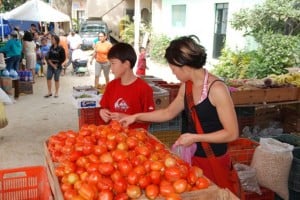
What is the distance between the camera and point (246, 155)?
383cm

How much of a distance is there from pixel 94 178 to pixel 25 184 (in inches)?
37.2

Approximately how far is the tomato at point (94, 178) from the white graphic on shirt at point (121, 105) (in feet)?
4.41

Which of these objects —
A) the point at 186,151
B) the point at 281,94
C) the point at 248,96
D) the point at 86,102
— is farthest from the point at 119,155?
the point at 281,94

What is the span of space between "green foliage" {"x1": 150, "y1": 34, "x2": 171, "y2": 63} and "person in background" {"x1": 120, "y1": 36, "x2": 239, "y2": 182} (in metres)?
14.6

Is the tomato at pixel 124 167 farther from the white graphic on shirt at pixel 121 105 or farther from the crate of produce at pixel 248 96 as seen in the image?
the crate of produce at pixel 248 96

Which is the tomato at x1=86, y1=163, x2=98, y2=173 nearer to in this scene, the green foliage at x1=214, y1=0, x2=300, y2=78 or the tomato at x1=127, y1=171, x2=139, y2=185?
the tomato at x1=127, y1=171, x2=139, y2=185

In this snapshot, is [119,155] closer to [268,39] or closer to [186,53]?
→ [186,53]

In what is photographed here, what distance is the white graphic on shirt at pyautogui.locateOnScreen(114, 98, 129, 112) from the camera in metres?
3.27

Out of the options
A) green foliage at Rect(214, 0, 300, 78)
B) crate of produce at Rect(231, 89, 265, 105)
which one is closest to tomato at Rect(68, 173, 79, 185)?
crate of produce at Rect(231, 89, 265, 105)

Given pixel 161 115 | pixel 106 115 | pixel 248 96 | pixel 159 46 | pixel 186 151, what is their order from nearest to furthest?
pixel 186 151
pixel 161 115
pixel 106 115
pixel 248 96
pixel 159 46

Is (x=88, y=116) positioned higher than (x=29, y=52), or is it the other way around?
(x=29, y=52)

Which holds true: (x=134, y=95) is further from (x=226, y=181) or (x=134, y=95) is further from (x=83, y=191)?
(x=83, y=191)

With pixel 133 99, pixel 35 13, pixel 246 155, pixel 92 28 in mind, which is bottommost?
pixel 246 155

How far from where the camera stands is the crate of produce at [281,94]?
223 inches
